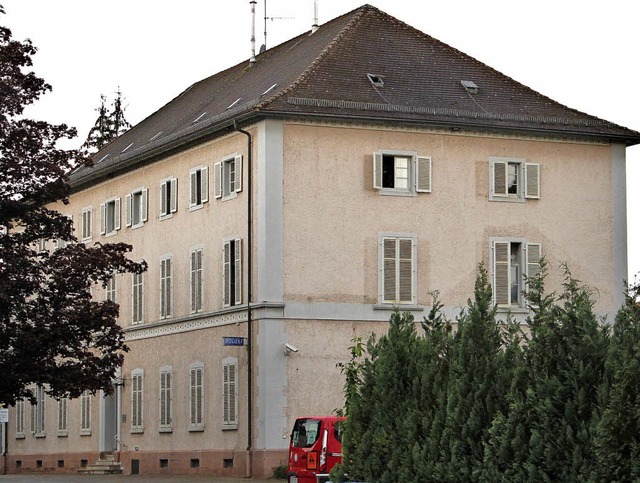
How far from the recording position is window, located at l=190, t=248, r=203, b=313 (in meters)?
50.1

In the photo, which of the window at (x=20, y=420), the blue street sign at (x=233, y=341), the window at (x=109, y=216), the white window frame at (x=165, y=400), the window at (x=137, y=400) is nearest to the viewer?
the blue street sign at (x=233, y=341)

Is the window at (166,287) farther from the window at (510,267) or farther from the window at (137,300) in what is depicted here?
the window at (510,267)

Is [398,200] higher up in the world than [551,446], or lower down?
higher up

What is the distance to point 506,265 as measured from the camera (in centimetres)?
4819

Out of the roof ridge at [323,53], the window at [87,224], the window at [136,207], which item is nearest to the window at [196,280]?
the window at [136,207]

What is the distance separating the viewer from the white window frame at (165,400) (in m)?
51.5

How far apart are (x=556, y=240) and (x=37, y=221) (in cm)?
1524

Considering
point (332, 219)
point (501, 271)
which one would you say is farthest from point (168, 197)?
point (501, 271)

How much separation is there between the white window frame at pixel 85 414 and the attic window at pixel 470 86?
59.2ft

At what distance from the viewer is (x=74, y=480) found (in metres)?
49.2

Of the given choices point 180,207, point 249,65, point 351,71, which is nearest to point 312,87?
point 351,71

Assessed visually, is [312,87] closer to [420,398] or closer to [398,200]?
[398,200]

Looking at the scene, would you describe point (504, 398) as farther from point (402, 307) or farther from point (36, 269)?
point (402, 307)

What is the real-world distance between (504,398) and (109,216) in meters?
43.9
